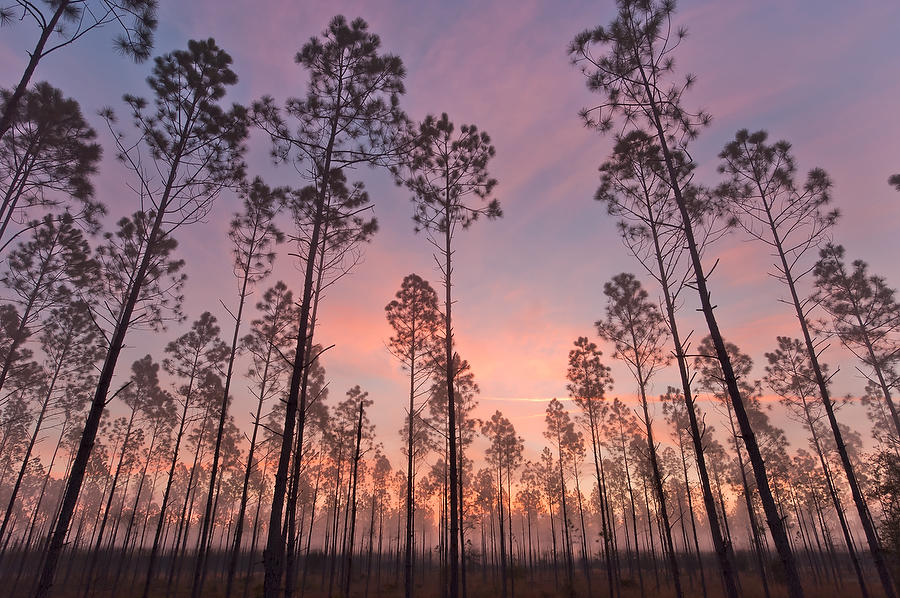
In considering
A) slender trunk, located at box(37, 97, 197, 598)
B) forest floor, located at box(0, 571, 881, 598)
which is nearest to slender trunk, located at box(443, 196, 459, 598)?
slender trunk, located at box(37, 97, 197, 598)

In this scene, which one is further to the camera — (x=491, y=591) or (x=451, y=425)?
(x=491, y=591)

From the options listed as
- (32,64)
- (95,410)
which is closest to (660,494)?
(95,410)

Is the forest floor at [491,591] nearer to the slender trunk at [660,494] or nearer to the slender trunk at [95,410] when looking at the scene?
the slender trunk at [660,494]

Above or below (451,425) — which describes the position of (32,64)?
above

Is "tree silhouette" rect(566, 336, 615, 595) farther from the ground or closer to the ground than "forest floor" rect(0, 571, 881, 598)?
farther from the ground

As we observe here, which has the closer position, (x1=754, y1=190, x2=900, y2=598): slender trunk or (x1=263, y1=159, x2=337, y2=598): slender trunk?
(x1=263, y1=159, x2=337, y2=598): slender trunk

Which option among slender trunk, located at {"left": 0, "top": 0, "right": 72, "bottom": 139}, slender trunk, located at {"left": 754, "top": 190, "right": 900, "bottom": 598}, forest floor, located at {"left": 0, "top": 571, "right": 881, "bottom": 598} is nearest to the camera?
slender trunk, located at {"left": 0, "top": 0, "right": 72, "bottom": 139}

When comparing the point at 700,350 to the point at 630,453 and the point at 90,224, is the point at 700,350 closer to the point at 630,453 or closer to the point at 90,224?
the point at 630,453

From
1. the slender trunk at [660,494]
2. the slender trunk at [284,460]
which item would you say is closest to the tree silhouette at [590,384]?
the slender trunk at [660,494]

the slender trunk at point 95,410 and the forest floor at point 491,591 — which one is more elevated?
the slender trunk at point 95,410

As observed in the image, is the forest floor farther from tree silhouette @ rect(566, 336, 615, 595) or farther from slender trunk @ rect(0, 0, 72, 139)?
slender trunk @ rect(0, 0, 72, 139)

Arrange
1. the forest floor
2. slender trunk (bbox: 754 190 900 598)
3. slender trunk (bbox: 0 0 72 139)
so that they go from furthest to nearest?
1. the forest floor
2. slender trunk (bbox: 754 190 900 598)
3. slender trunk (bbox: 0 0 72 139)

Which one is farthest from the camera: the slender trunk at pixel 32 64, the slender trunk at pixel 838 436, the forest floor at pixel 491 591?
the forest floor at pixel 491 591

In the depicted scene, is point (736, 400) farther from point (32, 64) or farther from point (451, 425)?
point (32, 64)
